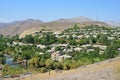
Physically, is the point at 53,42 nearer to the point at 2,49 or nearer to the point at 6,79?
the point at 2,49

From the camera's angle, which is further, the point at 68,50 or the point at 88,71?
the point at 68,50

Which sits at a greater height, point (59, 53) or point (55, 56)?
point (55, 56)

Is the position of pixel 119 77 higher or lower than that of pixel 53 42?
higher

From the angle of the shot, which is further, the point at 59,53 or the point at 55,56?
the point at 59,53

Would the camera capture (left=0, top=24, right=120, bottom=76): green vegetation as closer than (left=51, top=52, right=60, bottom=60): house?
Yes

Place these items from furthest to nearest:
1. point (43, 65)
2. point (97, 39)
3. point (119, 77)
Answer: point (97, 39) < point (43, 65) < point (119, 77)

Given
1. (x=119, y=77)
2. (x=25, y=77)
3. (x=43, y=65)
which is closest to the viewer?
(x=119, y=77)

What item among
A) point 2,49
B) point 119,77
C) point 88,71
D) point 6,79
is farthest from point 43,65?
point 2,49

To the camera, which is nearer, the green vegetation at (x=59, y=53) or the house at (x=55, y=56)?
→ the green vegetation at (x=59, y=53)

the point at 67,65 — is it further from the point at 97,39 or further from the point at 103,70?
the point at 97,39
